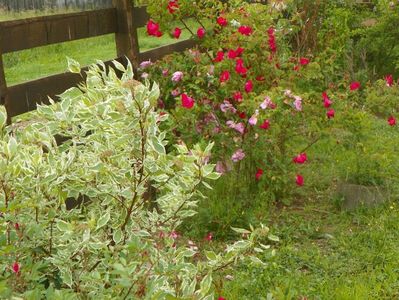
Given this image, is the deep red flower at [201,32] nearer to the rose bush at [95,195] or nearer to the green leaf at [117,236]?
the rose bush at [95,195]

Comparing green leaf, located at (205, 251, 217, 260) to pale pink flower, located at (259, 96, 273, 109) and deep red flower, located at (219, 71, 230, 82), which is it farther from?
deep red flower, located at (219, 71, 230, 82)

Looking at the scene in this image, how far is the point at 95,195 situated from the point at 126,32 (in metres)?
3.33

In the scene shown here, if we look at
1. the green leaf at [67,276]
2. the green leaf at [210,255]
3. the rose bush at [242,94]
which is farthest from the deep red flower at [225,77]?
the green leaf at [67,276]

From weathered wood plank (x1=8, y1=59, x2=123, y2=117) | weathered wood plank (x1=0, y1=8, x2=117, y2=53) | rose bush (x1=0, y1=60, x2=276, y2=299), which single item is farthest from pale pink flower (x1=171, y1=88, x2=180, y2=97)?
rose bush (x1=0, y1=60, x2=276, y2=299)

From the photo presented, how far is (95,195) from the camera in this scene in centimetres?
270

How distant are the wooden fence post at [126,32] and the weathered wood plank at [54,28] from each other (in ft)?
0.18

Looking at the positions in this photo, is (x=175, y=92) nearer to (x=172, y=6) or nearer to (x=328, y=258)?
(x=172, y=6)

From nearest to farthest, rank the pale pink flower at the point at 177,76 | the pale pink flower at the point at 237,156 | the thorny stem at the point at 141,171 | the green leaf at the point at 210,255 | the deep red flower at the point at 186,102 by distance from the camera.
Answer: the thorny stem at the point at 141,171
the green leaf at the point at 210,255
the deep red flower at the point at 186,102
the pale pink flower at the point at 237,156
the pale pink flower at the point at 177,76

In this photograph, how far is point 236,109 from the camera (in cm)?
564

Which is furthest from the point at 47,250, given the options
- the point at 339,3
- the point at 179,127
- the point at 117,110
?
the point at 339,3

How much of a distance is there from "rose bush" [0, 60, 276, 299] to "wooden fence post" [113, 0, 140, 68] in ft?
9.78

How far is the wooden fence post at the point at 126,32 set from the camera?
5.80 metres

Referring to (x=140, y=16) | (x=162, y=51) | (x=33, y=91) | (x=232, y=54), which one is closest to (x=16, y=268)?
(x=33, y=91)

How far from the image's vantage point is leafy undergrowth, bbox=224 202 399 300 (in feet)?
13.8
